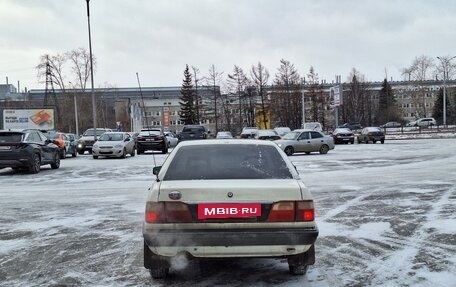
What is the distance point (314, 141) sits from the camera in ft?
92.5

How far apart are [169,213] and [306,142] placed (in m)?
24.1

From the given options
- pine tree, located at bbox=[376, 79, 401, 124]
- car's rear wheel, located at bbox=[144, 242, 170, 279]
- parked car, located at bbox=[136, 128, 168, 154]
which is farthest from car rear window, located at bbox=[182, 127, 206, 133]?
pine tree, located at bbox=[376, 79, 401, 124]

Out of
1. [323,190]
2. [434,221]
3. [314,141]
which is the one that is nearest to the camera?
[434,221]

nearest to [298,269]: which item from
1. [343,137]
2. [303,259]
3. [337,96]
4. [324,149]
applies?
[303,259]

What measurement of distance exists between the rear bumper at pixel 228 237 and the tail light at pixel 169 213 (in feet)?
0.36

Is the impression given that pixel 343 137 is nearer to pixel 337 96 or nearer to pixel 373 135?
pixel 373 135

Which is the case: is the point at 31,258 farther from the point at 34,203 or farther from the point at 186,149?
the point at 34,203

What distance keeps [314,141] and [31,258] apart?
76.8 ft

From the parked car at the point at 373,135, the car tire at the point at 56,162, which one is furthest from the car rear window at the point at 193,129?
the car tire at the point at 56,162

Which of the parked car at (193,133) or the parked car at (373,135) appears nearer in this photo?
the parked car at (193,133)

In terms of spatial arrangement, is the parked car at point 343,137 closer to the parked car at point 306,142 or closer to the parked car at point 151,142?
the parked car at point 306,142

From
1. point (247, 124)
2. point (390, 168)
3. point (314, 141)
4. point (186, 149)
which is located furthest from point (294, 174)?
point (247, 124)

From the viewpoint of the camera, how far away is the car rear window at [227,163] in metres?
4.98

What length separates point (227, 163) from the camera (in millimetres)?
5219
